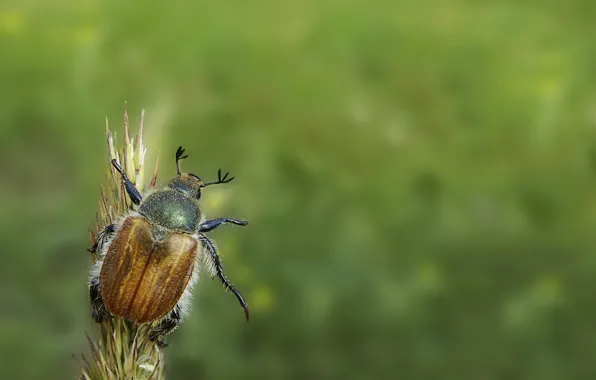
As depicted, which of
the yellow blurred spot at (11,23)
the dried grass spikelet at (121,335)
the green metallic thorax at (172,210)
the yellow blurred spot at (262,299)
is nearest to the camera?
the dried grass spikelet at (121,335)

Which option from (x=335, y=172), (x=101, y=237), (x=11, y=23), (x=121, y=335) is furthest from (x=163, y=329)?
(x=11, y=23)

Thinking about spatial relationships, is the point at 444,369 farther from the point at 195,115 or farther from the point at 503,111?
the point at 195,115

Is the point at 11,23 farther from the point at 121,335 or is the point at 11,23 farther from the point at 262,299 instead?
the point at 121,335

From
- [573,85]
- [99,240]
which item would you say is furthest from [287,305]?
[573,85]

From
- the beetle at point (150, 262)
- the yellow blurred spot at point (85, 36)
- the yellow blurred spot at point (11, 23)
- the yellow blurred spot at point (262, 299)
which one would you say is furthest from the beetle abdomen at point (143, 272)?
the yellow blurred spot at point (11, 23)

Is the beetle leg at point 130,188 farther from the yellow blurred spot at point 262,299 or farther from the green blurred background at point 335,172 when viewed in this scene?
the yellow blurred spot at point 262,299
